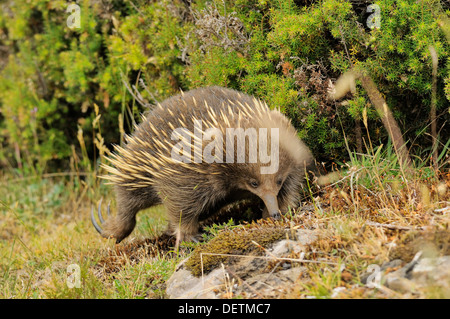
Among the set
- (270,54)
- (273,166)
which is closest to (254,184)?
(273,166)

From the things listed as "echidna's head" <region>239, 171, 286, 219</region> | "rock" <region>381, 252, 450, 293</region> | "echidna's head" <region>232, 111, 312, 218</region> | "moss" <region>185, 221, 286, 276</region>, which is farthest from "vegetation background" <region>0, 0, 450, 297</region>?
"rock" <region>381, 252, 450, 293</region>

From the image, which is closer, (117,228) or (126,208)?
(126,208)

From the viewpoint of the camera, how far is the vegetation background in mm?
3859

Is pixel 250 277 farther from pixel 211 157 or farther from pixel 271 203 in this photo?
pixel 211 157

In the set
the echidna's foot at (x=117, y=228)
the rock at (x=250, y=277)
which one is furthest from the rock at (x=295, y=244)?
the echidna's foot at (x=117, y=228)

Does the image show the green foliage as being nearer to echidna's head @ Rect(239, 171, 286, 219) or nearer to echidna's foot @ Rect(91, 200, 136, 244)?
echidna's head @ Rect(239, 171, 286, 219)

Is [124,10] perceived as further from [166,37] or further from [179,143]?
[179,143]

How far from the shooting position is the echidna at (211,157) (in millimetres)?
3686

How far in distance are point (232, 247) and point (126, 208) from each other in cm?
157

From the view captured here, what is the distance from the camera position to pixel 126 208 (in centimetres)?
459

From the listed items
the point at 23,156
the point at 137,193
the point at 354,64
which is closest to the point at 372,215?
the point at 354,64

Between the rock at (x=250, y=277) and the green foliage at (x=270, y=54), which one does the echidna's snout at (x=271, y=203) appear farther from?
the green foliage at (x=270, y=54)

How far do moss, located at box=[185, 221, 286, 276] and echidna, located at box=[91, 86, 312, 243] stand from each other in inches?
9.0

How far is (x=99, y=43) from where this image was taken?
254 inches
